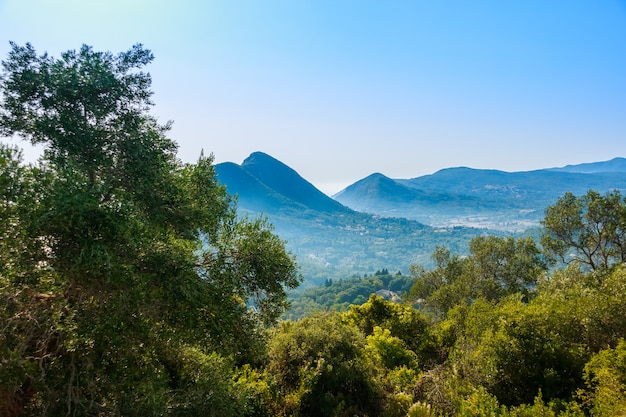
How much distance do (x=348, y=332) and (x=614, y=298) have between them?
1069 centimetres

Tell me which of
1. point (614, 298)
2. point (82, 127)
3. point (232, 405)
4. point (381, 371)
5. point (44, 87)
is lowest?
point (381, 371)

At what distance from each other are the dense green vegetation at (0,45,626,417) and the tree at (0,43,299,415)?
1.4 inches

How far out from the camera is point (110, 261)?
6.34 m

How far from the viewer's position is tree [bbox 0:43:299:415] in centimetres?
643

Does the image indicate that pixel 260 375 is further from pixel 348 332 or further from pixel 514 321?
pixel 514 321

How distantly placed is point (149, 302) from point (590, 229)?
1184 inches

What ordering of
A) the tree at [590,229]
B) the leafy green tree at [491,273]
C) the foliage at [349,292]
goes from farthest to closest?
the foliage at [349,292] → the leafy green tree at [491,273] → the tree at [590,229]

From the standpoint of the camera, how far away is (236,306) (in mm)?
8977

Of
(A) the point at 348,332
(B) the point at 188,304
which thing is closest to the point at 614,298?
(A) the point at 348,332

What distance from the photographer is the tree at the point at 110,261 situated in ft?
21.1

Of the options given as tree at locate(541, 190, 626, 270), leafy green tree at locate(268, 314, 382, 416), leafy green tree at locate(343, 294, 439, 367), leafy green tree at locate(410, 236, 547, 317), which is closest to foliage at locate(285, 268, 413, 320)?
leafy green tree at locate(410, 236, 547, 317)

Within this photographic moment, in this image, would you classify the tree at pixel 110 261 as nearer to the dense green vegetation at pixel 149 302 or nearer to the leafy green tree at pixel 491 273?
the dense green vegetation at pixel 149 302

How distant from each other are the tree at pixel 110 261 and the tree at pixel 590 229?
993 inches

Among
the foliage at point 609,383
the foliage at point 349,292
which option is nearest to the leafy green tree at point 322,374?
the foliage at point 609,383
